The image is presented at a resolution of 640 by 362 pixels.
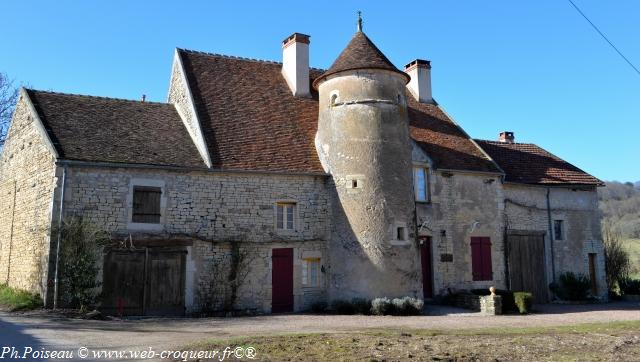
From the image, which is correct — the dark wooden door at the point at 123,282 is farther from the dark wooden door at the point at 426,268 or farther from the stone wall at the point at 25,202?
the dark wooden door at the point at 426,268

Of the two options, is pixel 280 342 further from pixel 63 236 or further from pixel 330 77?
pixel 330 77

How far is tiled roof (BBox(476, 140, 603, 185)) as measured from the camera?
19.7 metres

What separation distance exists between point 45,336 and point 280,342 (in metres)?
3.98

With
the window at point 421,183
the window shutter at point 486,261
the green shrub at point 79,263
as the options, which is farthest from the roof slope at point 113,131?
the window shutter at point 486,261

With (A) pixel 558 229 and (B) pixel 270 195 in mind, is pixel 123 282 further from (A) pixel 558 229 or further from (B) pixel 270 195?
(A) pixel 558 229

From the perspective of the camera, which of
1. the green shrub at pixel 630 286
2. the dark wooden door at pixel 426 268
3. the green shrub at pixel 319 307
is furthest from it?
the green shrub at pixel 630 286

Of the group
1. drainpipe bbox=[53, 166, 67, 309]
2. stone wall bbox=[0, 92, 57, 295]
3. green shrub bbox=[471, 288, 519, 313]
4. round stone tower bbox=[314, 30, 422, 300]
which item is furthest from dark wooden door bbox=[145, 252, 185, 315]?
green shrub bbox=[471, 288, 519, 313]

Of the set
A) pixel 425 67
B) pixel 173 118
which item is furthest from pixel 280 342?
pixel 425 67

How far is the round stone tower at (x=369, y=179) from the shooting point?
15.1 metres

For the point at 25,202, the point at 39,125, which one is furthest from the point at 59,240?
the point at 39,125

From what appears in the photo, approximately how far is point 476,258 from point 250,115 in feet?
28.3

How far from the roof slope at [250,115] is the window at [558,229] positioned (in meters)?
9.26

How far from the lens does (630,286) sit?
20.5m

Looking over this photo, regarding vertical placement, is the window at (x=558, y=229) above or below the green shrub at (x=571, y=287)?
above
